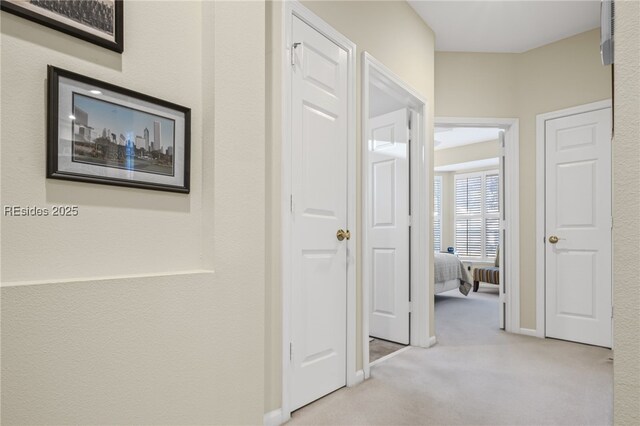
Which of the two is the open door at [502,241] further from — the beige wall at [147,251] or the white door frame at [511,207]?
the beige wall at [147,251]

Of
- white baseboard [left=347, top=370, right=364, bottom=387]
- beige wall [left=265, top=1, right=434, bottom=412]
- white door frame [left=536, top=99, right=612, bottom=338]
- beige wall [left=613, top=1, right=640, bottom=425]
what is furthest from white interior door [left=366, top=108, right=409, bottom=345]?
beige wall [left=613, top=1, right=640, bottom=425]

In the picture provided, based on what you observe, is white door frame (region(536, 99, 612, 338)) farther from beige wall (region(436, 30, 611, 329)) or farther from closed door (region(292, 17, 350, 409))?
closed door (region(292, 17, 350, 409))

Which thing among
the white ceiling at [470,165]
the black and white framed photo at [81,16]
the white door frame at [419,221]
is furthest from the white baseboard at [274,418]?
the white ceiling at [470,165]

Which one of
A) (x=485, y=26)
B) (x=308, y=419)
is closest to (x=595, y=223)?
(x=485, y=26)

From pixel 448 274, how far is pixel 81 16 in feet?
16.6

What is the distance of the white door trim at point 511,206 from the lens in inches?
147

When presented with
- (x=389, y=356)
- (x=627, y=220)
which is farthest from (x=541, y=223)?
(x=627, y=220)

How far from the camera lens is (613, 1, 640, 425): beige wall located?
0.74 metres

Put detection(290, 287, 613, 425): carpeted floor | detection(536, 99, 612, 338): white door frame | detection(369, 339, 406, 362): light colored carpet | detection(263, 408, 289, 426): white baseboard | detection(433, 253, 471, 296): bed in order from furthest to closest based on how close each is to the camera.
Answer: detection(433, 253, 471, 296): bed, detection(536, 99, 612, 338): white door frame, detection(369, 339, 406, 362): light colored carpet, detection(290, 287, 613, 425): carpeted floor, detection(263, 408, 289, 426): white baseboard

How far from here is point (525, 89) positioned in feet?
12.4

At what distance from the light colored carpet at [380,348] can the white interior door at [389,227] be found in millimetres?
70

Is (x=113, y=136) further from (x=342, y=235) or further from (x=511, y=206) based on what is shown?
(x=511, y=206)

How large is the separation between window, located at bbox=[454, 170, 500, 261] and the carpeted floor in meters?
3.99

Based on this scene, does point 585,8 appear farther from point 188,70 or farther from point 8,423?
point 8,423
